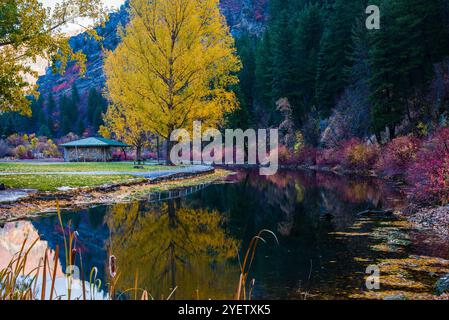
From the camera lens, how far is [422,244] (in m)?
8.58

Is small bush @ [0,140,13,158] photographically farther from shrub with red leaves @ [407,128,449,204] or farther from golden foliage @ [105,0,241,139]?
shrub with red leaves @ [407,128,449,204]

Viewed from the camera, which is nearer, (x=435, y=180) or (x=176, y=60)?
(x=435, y=180)

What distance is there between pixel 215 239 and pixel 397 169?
56.9 ft

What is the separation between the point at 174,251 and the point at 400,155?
1930cm

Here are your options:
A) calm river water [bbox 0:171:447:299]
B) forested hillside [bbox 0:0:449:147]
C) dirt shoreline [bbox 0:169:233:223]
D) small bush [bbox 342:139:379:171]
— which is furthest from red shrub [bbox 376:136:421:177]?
dirt shoreline [bbox 0:169:233:223]

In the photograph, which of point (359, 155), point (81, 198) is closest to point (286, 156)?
point (359, 155)

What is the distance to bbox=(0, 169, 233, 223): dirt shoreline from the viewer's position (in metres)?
12.6

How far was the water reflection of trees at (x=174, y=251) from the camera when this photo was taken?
21.1 ft

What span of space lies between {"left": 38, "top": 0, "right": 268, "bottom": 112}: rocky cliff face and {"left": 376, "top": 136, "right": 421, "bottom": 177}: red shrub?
3717 inches

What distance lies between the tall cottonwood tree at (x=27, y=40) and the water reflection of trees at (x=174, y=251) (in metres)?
5.46

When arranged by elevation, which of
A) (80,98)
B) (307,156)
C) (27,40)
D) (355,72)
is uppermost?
Answer: (80,98)

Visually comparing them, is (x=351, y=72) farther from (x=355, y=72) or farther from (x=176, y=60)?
(x=176, y=60)

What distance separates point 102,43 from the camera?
374 ft
